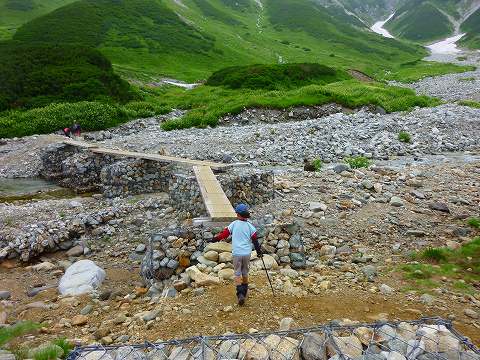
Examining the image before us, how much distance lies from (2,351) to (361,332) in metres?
5.91

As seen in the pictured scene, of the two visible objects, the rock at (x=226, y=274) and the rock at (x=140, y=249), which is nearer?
the rock at (x=226, y=274)

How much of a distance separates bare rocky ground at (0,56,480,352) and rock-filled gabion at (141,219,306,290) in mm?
502

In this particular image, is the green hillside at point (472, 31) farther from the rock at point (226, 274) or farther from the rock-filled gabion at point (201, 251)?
the rock at point (226, 274)

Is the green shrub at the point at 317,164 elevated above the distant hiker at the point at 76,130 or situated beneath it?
elevated above

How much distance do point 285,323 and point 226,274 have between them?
6.86ft

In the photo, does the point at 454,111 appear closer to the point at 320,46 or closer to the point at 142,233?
the point at 142,233

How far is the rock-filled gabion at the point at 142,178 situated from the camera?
1452 cm

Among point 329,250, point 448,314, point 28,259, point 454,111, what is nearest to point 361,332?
point 448,314

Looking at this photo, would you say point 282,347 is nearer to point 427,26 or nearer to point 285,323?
point 285,323

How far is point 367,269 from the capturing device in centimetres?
Result: 883

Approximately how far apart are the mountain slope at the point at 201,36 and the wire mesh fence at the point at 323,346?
203 feet

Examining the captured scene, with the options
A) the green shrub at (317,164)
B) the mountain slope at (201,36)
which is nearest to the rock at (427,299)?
the green shrub at (317,164)

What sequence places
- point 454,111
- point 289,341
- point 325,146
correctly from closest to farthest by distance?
point 289,341
point 325,146
point 454,111

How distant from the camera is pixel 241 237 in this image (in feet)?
24.7
